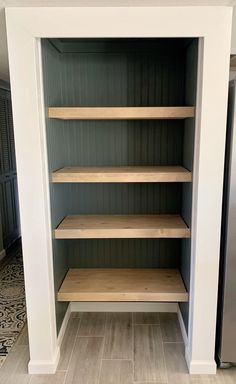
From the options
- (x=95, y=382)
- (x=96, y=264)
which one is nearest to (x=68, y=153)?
(x=96, y=264)

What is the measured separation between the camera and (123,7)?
5.79 feet

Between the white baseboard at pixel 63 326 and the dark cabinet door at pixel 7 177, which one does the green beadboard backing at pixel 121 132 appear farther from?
the dark cabinet door at pixel 7 177

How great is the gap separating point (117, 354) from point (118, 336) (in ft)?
0.70

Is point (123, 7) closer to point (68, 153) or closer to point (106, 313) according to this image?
point (68, 153)

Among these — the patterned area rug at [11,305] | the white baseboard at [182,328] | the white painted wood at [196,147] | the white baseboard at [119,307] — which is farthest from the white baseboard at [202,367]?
the patterned area rug at [11,305]

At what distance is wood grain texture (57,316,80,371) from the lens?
7.29 feet

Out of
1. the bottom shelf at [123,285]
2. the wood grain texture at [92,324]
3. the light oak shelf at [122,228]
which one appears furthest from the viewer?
the wood grain texture at [92,324]

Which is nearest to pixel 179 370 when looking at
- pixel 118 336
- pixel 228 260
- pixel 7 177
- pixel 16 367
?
pixel 118 336

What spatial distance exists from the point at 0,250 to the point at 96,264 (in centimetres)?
185

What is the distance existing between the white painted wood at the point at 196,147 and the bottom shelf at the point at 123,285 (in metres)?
0.22

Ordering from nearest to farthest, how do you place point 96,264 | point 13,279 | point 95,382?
1. point 95,382
2. point 96,264
3. point 13,279

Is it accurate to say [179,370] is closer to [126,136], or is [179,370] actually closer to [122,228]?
[122,228]

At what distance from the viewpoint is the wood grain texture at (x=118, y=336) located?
2.31 meters

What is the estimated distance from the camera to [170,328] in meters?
→ 2.62
